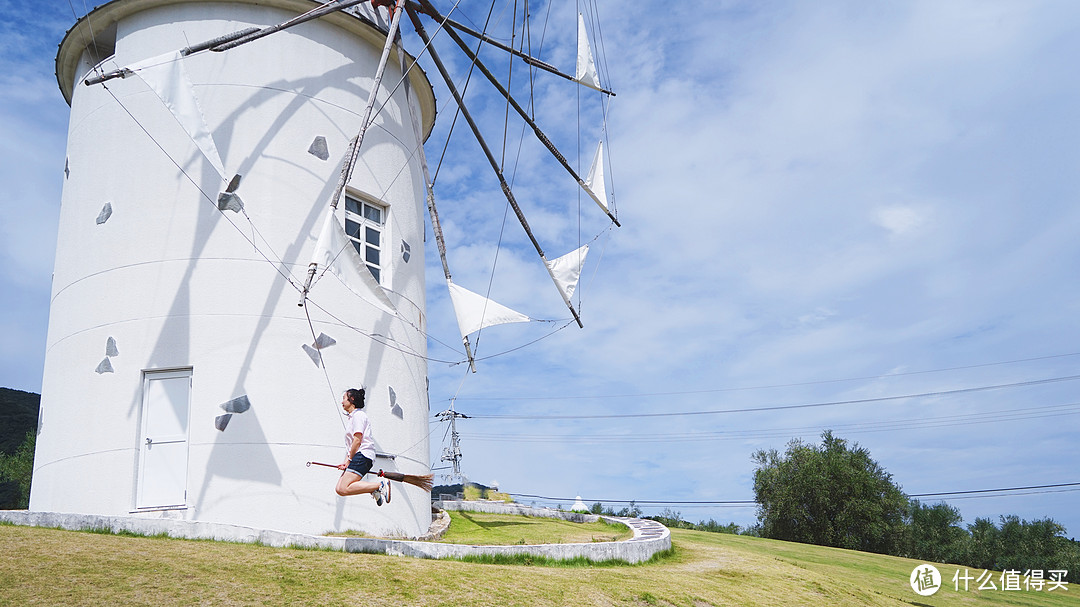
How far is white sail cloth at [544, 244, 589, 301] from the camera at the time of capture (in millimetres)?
16688

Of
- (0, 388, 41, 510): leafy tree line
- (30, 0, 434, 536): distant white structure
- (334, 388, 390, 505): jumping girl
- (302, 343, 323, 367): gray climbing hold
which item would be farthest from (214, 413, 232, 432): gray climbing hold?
(0, 388, 41, 510): leafy tree line

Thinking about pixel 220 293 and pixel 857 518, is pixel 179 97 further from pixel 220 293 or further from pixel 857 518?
pixel 857 518

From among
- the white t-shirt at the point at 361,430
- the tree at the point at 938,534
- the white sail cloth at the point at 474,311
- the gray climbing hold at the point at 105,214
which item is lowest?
the tree at the point at 938,534

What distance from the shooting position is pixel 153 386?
11961 millimetres

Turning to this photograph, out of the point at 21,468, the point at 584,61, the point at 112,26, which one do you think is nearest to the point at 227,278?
the point at 112,26

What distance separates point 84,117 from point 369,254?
16.2 feet

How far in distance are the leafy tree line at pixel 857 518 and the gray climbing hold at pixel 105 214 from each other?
89.1 ft

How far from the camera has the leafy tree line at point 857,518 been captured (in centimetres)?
3212

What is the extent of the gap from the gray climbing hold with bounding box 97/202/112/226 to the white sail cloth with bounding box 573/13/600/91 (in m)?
9.36

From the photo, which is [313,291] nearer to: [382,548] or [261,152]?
[261,152]

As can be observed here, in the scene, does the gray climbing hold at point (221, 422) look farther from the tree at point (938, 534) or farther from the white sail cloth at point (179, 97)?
the tree at point (938, 534)

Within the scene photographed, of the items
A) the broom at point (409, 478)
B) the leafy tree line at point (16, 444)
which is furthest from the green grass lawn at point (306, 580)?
the leafy tree line at point (16, 444)

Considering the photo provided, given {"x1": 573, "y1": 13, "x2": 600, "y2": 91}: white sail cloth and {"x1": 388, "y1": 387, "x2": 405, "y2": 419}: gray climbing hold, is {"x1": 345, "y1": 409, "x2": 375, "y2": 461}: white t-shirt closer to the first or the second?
{"x1": 388, "y1": 387, "x2": 405, "y2": 419}: gray climbing hold

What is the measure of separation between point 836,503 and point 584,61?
71.5 feet
